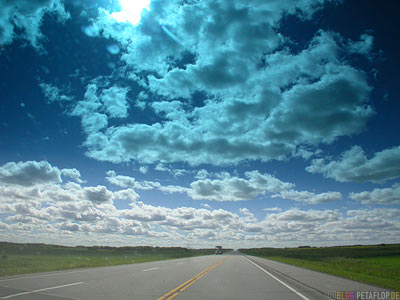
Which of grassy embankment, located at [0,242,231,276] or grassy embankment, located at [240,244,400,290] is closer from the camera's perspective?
grassy embankment, located at [240,244,400,290]

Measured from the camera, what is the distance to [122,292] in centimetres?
1053

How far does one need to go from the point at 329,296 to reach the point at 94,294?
339 inches

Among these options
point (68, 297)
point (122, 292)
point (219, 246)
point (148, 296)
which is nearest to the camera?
point (68, 297)

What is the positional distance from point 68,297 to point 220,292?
5.54 metres

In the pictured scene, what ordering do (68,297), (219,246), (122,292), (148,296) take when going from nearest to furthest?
1. (68,297)
2. (148,296)
3. (122,292)
4. (219,246)

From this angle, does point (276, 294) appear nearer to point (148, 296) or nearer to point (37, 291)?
point (148, 296)

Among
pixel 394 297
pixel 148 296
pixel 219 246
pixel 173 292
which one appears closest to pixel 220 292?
pixel 173 292

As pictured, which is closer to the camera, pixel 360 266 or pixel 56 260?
pixel 360 266

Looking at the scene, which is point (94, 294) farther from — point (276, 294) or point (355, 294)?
point (355, 294)

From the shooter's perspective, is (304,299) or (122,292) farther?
(122,292)

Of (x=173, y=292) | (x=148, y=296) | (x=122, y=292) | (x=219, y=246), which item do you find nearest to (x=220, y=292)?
(x=173, y=292)

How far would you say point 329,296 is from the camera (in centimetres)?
1041

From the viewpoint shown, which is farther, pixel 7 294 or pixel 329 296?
pixel 329 296

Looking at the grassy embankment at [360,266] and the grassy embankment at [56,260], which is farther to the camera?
the grassy embankment at [56,260]
